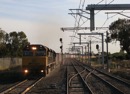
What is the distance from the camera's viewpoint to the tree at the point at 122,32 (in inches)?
3499

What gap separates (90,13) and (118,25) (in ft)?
243

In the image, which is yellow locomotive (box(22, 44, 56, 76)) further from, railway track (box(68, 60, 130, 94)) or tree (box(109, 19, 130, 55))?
tree (box(109, 19, 130, 55))

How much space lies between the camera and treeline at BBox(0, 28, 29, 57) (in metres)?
80.8

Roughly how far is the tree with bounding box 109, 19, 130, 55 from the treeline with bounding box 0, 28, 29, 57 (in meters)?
25.5

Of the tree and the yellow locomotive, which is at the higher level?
the tree

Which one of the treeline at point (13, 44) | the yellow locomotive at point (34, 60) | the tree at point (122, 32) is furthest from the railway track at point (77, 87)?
the tree at point (122, 32)

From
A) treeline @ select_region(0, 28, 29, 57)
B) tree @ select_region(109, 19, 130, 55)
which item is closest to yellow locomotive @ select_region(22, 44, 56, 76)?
treeline @ select_region(0, 28, 29, 57)

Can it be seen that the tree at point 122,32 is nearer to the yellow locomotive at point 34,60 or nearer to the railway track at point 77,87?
the yellow locomotive at point 34,60

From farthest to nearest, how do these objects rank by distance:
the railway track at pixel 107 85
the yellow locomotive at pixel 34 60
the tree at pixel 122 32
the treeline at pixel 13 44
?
1. the tree at pixel 122 32
2. the treeline at pixel 13 44
3. the yellow locomotive at pixel 34 60
4. the railway track at pixel 107 85

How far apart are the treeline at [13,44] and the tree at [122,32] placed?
83.7ft

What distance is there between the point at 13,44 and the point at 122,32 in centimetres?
2886

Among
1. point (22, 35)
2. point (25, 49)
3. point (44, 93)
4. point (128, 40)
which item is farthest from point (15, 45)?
point (44, 93)

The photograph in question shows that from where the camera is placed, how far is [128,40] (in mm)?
88000

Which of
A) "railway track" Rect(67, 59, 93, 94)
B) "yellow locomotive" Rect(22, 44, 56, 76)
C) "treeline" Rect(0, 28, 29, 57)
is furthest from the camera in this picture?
"treeline" Rect(0, 28, 29, 57)
